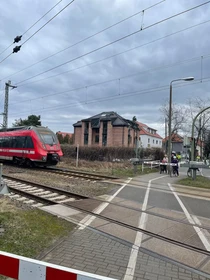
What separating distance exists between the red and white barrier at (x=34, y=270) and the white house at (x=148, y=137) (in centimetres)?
7501

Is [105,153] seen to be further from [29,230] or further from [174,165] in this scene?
[29,230]

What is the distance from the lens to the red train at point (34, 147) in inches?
797

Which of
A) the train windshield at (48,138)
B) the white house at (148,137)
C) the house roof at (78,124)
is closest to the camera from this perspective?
the train windshield at (48,138)

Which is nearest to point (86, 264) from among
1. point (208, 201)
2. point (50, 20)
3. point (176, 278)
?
point (176, 278)

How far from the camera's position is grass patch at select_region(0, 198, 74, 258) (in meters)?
4.64

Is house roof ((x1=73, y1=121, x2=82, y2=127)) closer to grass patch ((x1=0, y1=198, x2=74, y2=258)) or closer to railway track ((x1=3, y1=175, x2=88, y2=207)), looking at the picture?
railway track ((x1=3, y1=175, x2=88, y2=207))

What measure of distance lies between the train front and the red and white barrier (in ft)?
59.8

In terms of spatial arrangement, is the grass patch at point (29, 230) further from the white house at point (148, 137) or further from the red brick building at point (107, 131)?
the white house at point (148, 137)

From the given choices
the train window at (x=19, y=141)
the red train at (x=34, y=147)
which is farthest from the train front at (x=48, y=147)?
the train window at (x=19, y=141)

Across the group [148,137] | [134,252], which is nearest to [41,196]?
[134,252]

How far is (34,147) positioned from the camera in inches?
798

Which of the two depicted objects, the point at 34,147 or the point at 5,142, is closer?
the point at 34,147

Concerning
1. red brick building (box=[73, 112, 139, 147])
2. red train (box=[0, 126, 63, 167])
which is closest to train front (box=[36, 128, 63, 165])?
red train (box=[0, 126, 63, 167])

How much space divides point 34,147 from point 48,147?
1056 millimetres
